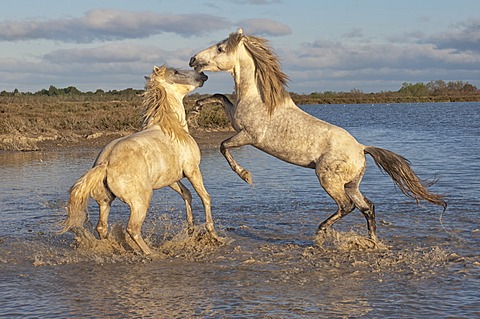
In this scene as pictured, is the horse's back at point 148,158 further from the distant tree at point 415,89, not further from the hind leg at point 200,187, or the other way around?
the distant tree at point 415,89

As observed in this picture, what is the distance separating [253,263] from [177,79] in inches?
95.4

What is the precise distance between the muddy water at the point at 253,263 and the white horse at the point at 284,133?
0.63m

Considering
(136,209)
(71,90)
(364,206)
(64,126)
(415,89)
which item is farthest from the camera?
(415,89)

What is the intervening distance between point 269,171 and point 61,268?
9.32m

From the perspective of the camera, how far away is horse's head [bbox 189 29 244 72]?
816 cm

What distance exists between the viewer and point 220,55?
26.9ft

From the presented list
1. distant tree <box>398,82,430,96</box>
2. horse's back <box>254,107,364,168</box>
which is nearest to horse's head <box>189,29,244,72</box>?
horse's back <box>254,107,364,168</box>

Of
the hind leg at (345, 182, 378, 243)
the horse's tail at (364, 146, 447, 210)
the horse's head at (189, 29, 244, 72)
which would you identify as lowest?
the hind leg at (345, 182, 378, 243)

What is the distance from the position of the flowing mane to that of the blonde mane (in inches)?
37.4

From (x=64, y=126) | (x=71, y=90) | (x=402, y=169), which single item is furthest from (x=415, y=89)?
(x=402, y=169)

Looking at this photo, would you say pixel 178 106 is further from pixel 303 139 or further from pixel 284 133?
pixel 303 139

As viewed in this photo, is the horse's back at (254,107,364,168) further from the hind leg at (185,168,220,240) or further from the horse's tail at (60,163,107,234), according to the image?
the horse's tail at (60,163,107,234)

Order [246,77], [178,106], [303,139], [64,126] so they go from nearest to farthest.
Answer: [303,139] → [246,77] → [178,106] → [64,126]

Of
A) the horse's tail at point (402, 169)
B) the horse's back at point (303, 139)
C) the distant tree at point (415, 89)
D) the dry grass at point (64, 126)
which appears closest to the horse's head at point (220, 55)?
the horse's back at point (303, 139)
